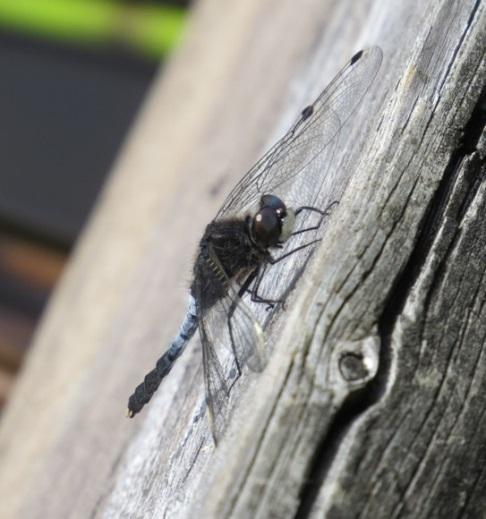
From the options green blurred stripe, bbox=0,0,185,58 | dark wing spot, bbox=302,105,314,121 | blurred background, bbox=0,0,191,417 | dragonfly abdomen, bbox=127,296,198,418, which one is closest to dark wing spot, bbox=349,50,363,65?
dark wing spot, bbox=302,105,314,121

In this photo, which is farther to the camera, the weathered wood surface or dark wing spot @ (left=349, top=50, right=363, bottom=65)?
dark wing spot @ (left=349, top=50, right=363, bottom=65)

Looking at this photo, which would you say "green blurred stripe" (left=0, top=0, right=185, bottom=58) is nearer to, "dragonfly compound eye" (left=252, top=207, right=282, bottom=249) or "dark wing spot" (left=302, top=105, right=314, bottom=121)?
"dragonfly compound eye" (left=252, top=207, right=282, bottom=249)

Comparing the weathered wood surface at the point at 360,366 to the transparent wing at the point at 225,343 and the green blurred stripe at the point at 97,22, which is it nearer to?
the transparent wing at the point at 225,343

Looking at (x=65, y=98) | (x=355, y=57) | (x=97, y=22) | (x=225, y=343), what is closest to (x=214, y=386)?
(x=225, y=343)

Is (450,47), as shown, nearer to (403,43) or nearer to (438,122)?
(438,122)

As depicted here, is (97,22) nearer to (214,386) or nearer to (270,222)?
(270,222)

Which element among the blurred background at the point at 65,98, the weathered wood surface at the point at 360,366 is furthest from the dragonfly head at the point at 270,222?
the blurred background at the point at 65,98
